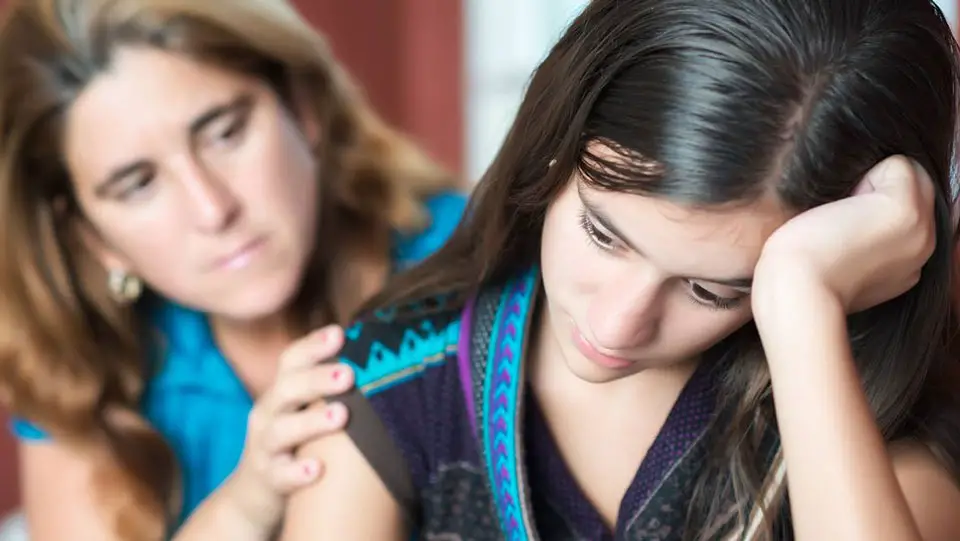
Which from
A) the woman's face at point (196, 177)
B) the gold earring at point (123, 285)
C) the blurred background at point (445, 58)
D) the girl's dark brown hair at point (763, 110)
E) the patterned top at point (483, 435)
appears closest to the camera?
the girl's dark brown hair at point (763, 110)

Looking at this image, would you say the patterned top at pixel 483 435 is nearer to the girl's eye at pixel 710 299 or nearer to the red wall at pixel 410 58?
the girl's eye at pixel 710 299

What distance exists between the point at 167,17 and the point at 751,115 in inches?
28.5

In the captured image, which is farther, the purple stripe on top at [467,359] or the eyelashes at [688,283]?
the purple stripe on top at [467,359]

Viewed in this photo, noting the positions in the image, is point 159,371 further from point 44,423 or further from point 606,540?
point 606,540

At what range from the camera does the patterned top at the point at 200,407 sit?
1385 millimetres

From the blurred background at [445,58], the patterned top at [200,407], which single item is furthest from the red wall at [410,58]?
the patterned top at [200,407]

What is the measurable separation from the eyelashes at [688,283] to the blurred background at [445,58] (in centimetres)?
157

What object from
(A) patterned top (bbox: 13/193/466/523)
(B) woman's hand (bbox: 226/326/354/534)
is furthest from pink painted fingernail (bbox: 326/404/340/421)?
(A) patterned top (bbox: 13/193/466/523)

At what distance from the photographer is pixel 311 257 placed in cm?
137

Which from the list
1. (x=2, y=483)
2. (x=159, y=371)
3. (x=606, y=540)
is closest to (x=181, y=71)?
(x=159, y=371)

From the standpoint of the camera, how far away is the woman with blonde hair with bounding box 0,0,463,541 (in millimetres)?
1154

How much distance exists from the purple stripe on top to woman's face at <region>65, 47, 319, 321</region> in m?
0.33

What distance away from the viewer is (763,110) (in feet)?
2.27

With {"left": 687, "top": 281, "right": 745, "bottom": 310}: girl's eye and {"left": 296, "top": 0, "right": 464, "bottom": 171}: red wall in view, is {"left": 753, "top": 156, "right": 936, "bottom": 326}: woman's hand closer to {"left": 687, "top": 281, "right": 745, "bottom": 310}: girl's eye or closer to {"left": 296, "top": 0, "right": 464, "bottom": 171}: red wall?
{"left": 687, "top": 281, "right": 745, "bottom": 310}: girl's eye
